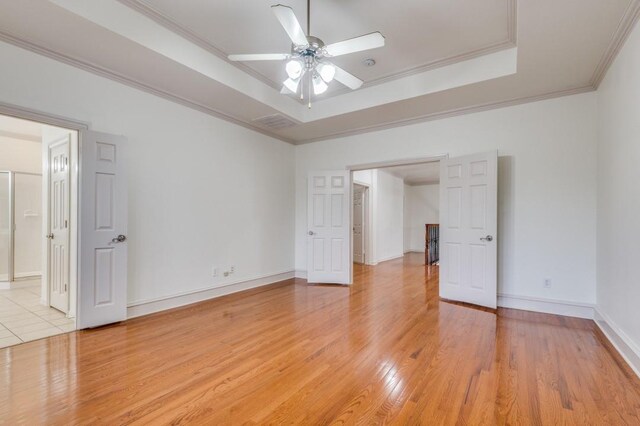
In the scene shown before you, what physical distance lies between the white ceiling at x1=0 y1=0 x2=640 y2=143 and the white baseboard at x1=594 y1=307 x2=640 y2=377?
2.58 m

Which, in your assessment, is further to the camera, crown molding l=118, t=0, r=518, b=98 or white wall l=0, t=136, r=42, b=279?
white wall l=0, t=136, r=42, b=279

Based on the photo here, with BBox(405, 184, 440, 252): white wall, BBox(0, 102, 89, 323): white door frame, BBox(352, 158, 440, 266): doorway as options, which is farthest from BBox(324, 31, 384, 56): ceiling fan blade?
BBox(405, 184, 440, 252): white wall

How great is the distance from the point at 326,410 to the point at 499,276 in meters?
3.29

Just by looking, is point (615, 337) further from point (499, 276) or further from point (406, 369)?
point (406, 369)

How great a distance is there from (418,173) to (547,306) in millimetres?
5932

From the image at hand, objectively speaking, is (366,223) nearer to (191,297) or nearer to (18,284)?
(191,297)

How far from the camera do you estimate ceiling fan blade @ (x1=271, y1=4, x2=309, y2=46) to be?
2039 millimetres

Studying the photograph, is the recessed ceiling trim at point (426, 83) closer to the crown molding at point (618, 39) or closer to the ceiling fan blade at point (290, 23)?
the crown molding at point (618, 39)

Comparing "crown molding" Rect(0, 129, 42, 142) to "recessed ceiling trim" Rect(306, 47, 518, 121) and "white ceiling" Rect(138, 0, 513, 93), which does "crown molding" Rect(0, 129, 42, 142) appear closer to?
"white ceiling" Rect(138, 0, 513, 93)

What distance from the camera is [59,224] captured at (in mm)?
3664

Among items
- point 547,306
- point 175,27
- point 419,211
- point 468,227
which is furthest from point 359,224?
point 175,27

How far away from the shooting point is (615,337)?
9.09 feet

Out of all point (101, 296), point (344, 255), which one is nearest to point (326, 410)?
point (101, 296)

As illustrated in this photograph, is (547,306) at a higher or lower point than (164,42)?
lower
